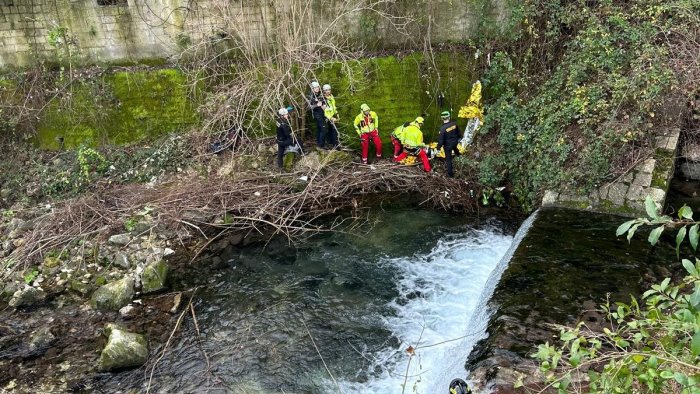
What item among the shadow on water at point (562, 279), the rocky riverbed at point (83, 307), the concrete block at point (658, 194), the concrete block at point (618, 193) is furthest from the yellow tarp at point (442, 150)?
the rocky riverbed at point (83, 307)

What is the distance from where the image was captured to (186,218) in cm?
866

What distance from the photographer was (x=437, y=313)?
6.35 meters

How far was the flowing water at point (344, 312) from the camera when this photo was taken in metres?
5.61

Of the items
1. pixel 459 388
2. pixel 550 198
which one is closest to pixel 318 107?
pixel 550 198

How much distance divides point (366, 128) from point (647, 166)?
4.90 metres

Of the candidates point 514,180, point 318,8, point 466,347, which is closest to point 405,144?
point 514,180

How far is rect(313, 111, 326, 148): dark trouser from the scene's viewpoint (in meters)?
9.73

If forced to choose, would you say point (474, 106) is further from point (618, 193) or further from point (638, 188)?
point (638, 188)

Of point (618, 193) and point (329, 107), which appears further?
point (329, 107)

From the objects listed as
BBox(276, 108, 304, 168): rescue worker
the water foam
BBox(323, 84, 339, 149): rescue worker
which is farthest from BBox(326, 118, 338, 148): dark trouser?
the water foam

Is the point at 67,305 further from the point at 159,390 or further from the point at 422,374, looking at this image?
the point at 422,374

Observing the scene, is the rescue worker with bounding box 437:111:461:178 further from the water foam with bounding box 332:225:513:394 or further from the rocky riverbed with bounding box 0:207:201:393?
the rocky riverbed with bounding box 0:207:201:393

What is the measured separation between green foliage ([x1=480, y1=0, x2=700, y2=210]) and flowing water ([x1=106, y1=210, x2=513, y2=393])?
1.38m

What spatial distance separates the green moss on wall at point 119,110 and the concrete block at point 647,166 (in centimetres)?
848
